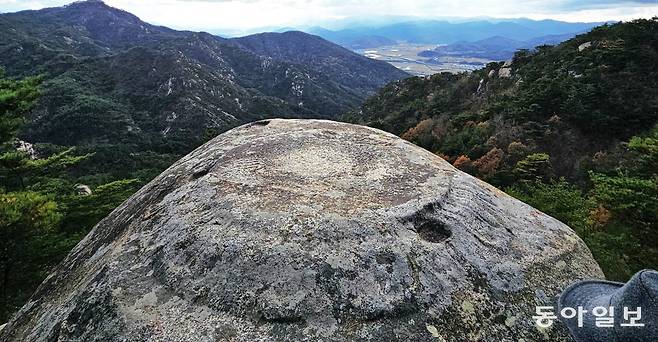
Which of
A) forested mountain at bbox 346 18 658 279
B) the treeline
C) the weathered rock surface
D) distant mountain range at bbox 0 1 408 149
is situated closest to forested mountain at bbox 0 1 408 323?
the treeline

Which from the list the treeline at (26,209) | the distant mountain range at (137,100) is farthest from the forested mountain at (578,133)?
the distant mountain range at (137,100)

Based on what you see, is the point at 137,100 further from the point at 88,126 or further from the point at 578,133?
the point at 578,133

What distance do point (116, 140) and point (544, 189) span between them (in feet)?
331

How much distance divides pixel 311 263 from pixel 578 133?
111 ft

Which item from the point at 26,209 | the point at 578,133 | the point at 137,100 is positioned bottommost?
the point at 137,100

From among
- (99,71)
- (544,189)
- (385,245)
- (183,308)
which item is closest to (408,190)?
(385,245)

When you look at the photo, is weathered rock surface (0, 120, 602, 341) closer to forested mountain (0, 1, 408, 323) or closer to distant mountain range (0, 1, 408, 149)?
forested mountain (0, 1, 408, 323)

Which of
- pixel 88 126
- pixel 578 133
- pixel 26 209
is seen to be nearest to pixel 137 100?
pixel 88 126

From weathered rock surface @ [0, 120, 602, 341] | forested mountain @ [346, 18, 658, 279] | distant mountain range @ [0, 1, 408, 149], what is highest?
weathered rock surface @ [0, 120, 602, 341]

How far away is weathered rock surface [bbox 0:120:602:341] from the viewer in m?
4.40

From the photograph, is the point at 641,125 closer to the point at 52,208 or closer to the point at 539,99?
the point at 539,99

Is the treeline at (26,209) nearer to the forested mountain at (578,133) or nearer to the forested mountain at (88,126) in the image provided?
the forested mountain at (88,126)

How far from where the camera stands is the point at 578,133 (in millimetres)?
32656

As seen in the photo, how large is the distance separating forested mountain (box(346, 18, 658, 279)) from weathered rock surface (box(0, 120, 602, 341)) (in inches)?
314
